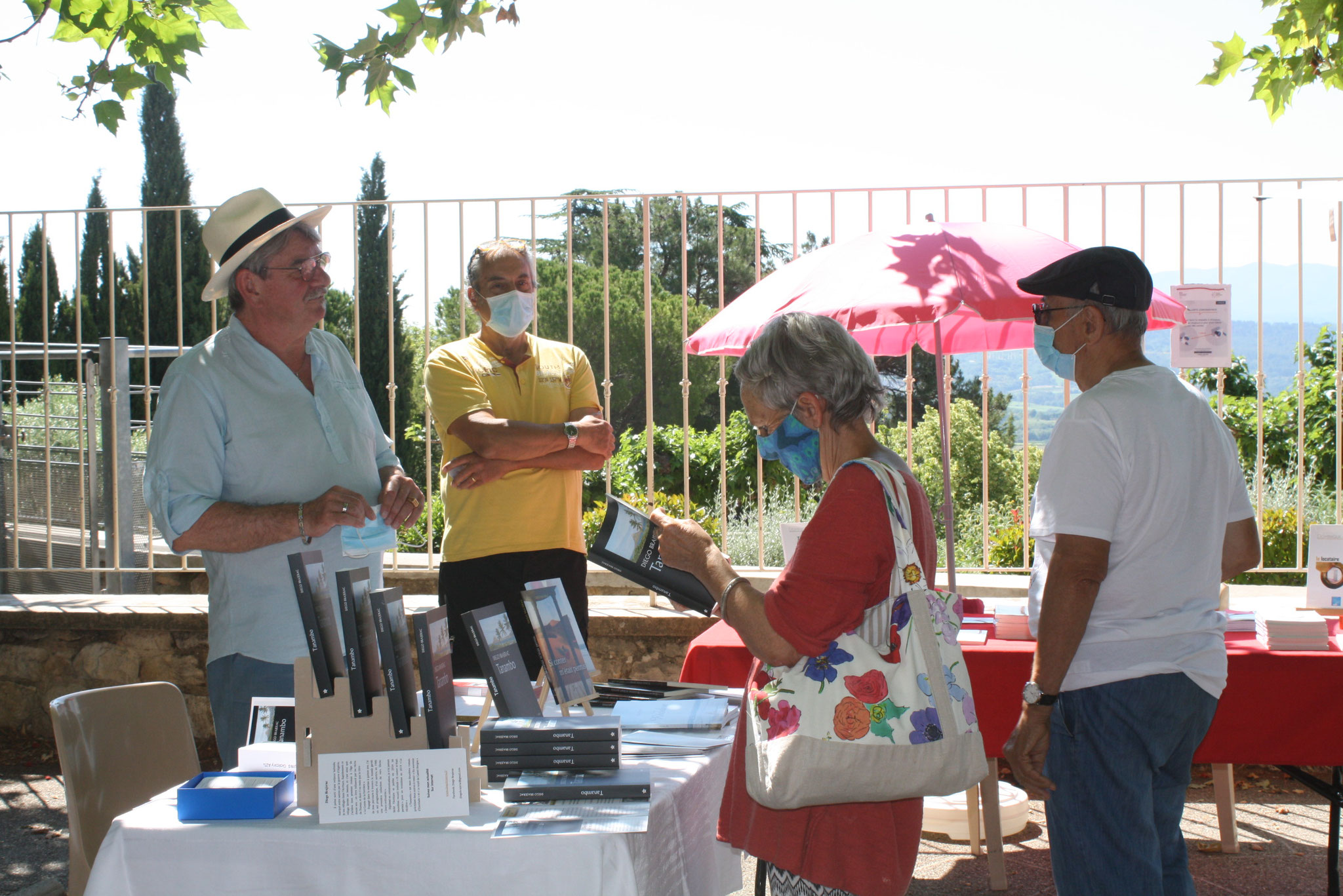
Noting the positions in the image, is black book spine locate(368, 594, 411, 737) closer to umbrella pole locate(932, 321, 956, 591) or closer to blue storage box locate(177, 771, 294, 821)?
blue storage box locate(177, 771, 294, 821)

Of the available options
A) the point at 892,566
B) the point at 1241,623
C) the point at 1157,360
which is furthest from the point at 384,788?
the point at 1157,360

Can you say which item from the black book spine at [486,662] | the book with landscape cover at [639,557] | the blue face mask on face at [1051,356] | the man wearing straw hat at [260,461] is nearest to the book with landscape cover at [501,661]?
the black book spine at [486,662]

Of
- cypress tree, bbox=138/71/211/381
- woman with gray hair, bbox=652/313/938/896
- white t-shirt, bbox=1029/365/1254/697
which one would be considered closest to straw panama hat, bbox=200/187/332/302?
woman with gray hair, bbox=652/313/938/896

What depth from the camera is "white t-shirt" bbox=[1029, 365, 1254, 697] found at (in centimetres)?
203

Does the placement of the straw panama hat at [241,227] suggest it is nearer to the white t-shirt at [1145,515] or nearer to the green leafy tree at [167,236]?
the white t-shirt at [1145,515]

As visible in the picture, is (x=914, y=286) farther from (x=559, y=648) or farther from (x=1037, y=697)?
(x=559, y=648)

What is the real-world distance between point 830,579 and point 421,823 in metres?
0.81

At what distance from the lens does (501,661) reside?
7.33ft

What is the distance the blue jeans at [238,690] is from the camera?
8.34ft

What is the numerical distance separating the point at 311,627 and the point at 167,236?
1790 cm

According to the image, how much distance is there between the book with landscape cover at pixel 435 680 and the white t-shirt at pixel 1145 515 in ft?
3.77

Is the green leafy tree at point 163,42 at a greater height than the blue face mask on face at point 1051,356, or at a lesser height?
greater

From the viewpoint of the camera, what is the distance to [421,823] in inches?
73.5

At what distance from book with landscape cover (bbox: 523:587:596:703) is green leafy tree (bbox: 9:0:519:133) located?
235cm
